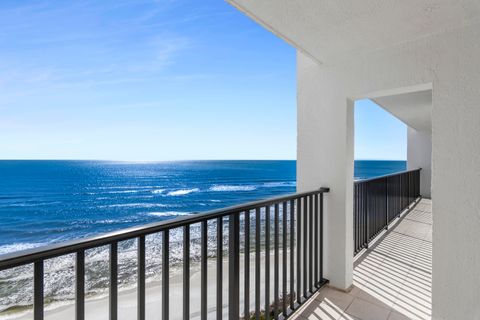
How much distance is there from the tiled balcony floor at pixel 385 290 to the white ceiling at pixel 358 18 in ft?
7.30

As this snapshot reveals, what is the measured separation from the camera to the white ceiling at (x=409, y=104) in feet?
12.6

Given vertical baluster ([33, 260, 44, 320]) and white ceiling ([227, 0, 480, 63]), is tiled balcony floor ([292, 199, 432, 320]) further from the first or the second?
white ceiling ([227, 0, 480, 63])

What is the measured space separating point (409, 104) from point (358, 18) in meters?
3.55

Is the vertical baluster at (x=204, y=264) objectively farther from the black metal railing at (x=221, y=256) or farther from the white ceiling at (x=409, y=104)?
the white ceiling at (x=409, y=104)

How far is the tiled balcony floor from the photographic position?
2.02 m

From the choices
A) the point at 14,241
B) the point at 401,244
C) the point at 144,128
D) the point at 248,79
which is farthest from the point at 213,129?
the point at 401,244

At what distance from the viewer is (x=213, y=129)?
32156mm

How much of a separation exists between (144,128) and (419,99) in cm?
2973

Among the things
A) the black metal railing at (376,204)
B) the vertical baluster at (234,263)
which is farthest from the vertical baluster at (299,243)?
the black metal railing at (376,204)

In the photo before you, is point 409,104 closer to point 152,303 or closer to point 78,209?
point 152,303

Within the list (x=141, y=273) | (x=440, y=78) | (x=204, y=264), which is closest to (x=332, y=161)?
(x=440, y=78)

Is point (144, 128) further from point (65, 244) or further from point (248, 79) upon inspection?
point (65, 244)

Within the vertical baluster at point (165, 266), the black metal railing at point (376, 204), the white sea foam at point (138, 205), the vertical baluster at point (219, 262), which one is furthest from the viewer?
the white sea foam at point (138, 205)

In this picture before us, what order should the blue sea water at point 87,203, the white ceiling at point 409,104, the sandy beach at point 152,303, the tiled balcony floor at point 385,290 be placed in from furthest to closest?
1. the blue sea water at point 87,203
2. the sandy beach at point 152,303
3. the white ceiling at point 409,104
4. the tiled balcony floor at point 385,290
